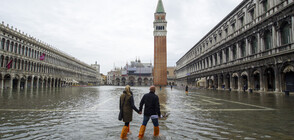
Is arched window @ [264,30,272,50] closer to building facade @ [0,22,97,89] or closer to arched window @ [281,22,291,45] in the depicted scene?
arched window @ [281,22,291,45]

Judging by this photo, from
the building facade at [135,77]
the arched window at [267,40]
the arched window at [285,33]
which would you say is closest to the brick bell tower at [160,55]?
the building facade at [135,77]

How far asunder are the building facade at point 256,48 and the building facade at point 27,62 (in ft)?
142

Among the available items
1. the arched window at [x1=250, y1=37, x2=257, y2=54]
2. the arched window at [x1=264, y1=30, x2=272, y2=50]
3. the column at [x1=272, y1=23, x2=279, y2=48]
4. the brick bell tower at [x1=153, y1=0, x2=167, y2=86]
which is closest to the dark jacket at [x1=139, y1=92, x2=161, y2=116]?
the column at [x1=272, y1=23, x2=279, y2=48]

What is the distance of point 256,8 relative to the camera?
85.4ft

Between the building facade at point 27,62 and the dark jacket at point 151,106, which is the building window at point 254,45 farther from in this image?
the building facade at point 27,62

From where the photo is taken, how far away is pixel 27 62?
45969 millimetres

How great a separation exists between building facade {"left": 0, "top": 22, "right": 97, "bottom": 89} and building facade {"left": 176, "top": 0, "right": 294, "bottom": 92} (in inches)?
1702

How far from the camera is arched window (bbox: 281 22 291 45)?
813 inches

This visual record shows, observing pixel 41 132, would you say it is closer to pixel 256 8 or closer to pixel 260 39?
pixel 260 39

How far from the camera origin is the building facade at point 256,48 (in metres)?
20.9

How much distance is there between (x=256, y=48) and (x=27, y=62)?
50148mm

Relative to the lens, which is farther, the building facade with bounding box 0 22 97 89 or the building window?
the building facade with bounding box 0 22 97 89

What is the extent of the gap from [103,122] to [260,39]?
25.6 meters

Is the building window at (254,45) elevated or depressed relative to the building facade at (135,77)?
elevated
